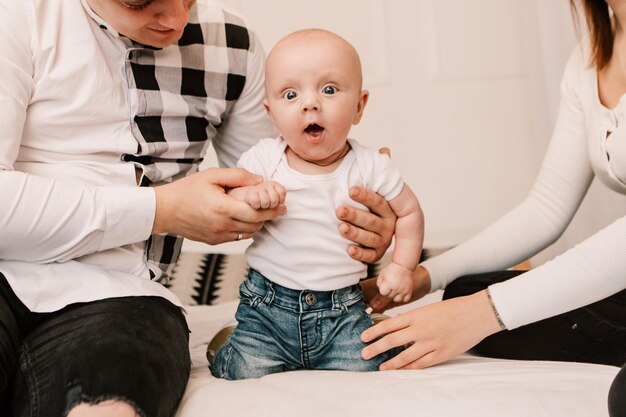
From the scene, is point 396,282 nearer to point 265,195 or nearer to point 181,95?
point 265,195

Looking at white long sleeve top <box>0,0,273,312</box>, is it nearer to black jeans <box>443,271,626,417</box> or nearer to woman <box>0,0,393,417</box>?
woman <box>0,0,393,417</box>

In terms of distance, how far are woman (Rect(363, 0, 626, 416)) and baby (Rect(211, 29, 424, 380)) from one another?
8cm

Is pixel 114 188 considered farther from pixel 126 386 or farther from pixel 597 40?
pixel 597 40

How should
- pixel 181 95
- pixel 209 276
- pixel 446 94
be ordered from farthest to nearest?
pixel 446 94 < pixel 209 276 < pixel 181 95

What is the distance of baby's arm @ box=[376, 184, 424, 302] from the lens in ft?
4.18

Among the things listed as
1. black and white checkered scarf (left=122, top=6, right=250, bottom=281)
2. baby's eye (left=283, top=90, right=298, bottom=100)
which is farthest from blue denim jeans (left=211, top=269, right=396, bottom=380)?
baby's eye (left=283, top=90, right=298, bottom=100)

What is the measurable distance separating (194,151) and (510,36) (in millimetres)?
1771

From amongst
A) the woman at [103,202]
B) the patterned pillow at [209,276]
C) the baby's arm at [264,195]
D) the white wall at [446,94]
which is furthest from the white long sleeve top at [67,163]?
the white wall at [446,94]

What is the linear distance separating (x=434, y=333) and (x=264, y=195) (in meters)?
0.36

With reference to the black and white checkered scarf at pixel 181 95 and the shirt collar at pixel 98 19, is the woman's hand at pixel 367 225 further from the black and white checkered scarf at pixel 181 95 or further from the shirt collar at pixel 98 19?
the shirt collar at pixel 98 19

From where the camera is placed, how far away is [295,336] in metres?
1.23

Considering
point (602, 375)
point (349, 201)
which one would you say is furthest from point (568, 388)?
point (349, 201)

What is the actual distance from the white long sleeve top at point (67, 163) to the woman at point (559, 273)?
1.48ft

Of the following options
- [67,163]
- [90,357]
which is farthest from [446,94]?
[90,357]
